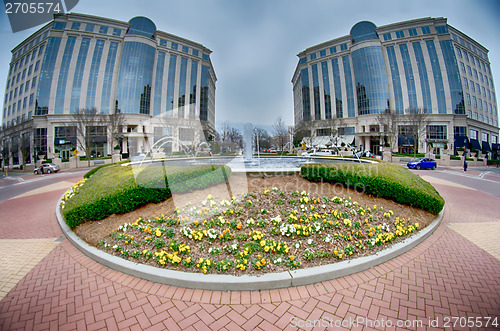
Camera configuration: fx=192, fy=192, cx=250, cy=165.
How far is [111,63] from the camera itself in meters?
47.4

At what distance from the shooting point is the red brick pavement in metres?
2.54

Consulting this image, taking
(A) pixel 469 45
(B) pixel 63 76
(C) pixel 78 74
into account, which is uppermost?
(A) pixel 469 45

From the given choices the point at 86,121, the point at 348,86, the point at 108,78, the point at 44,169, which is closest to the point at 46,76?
the point at 108,78

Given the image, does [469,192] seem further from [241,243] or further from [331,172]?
[241,243]

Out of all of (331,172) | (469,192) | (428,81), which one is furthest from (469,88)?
(331,172)

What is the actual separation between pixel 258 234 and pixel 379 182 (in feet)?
15.0

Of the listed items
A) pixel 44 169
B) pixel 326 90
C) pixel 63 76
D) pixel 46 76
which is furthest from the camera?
pixel 326 90

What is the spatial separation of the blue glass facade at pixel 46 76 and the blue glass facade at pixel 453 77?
3681 inches

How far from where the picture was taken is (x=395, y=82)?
48.4 m

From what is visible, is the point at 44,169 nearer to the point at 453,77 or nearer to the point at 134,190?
the point at 134,190

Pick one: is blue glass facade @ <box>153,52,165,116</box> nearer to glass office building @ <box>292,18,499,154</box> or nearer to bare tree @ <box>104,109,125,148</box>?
bare tree @ <box>104,109,125,148</box>

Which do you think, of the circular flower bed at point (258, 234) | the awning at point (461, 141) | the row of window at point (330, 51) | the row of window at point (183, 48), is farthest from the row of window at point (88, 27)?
the awning at point (461, 141)

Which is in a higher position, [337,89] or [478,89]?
[337,89]

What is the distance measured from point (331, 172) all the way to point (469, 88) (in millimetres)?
70294
